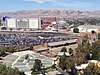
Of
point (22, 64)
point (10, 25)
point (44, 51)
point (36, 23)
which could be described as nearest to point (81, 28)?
point (36, 23)

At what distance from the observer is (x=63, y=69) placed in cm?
2216

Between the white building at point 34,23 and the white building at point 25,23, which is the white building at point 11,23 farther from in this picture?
the white building at point 34,23

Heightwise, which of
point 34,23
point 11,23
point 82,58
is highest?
point 34,23

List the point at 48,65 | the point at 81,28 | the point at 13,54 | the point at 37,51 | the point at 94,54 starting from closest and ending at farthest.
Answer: the point at 48,65 < the point at 94,54 < the point at 13,54 < the point at 37,51 < the point at 81,28

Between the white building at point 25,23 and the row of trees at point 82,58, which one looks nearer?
the row of trees at point 82,58

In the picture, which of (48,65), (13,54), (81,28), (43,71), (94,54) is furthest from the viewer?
(81,28)

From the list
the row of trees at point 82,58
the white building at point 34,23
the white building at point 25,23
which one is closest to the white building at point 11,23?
the white building at point 25,23

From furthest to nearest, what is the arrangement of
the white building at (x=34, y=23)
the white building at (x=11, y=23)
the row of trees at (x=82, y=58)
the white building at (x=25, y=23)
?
the white building at (x=11, y=23) < the white building at (x=25, y=23) < the white building at (x=34, y=23) < the row of trees at (x=82, y=58)

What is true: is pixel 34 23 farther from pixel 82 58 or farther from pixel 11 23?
pixel 82 58

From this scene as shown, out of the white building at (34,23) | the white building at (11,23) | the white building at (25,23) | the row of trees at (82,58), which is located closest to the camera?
the row of trees at (82,58)

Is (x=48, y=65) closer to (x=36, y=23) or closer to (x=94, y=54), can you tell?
(x=94, y=54)

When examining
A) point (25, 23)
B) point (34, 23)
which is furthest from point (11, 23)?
point (34, 23)

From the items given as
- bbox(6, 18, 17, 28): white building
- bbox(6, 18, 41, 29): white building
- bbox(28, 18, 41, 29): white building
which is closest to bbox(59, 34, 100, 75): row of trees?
bbox(28, 18, 41, 29): white building

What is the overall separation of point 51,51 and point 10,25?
3806 centimetres
